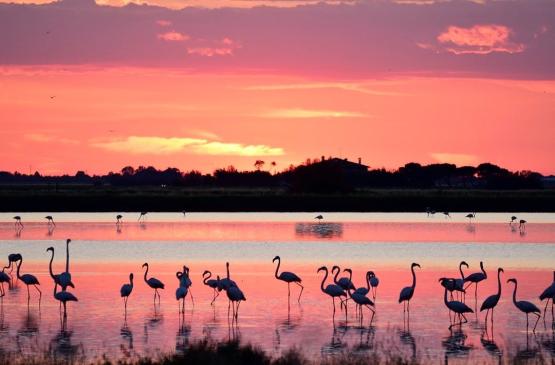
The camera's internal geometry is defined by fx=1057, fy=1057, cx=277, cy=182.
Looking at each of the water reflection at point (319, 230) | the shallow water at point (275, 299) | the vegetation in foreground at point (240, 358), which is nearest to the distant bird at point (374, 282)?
the shallow water at point (275, 299)

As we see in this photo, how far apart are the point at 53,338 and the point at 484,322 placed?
25.3ft

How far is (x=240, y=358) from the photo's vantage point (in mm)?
13828

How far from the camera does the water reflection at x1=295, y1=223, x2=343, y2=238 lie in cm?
4844

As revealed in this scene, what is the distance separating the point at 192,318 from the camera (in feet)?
65.0

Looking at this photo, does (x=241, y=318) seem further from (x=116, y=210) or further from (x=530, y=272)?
(x=116, y=210)

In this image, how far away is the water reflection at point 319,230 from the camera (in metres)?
48.4

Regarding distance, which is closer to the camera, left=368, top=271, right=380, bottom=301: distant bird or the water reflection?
left=368, top=271, right=380, bottom=301: distant bird

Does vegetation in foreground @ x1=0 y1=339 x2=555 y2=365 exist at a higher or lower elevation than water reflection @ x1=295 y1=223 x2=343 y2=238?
lower

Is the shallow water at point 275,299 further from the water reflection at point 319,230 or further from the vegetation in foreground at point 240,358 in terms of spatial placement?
the water reflection at point 319,230

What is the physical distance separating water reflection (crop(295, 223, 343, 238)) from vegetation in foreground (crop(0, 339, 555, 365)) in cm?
3203

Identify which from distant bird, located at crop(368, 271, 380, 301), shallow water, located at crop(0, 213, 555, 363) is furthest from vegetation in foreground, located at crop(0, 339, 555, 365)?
distant bird, located at crop(368, 271, 380, 301)

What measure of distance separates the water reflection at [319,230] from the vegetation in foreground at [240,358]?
32.0m

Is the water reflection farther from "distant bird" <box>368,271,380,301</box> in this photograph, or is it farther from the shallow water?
"distant bird" <box>368,271,380,301</box>

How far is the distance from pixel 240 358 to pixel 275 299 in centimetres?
875
